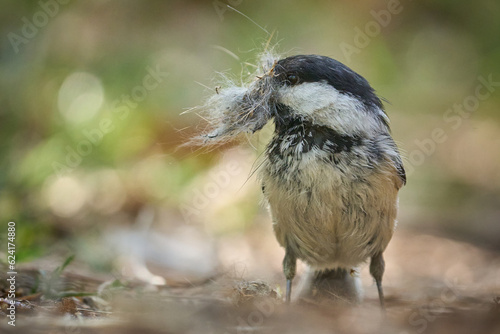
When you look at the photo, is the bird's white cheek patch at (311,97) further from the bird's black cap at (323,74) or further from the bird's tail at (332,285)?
the bird's tail at (332,285)

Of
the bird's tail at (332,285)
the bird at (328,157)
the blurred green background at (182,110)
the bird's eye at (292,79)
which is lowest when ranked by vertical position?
the bird's tail at (332,285)

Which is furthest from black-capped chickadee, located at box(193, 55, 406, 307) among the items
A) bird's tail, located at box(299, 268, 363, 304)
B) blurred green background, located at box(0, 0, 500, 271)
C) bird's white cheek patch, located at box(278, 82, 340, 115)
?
bird's tail, located at box(299, 268, 363, 304)

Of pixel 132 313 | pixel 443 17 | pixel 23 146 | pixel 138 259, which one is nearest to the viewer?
pixel 132 313

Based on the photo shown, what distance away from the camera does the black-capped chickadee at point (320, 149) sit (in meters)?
2.54

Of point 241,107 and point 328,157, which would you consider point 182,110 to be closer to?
point 241,107

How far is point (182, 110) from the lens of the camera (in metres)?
5.60

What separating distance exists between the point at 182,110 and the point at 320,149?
3.25m

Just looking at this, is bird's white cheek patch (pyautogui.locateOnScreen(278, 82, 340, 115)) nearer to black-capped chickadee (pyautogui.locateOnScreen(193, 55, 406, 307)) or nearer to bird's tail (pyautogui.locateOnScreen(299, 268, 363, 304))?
black-capped chickadee (pyautogui.locateOnScreen(193, 55, 406, 307))

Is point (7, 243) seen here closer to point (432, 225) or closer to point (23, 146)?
point (23, 146)

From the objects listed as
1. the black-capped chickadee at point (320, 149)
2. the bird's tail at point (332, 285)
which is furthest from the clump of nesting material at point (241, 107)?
the bird's tail at point (332, 285)

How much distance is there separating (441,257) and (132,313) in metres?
3.81

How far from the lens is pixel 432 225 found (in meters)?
5.82

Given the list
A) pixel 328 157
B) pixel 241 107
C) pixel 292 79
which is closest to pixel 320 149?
pixel 328 157

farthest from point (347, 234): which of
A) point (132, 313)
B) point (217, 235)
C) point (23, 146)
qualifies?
point (23, 146)
